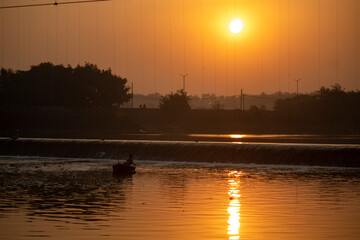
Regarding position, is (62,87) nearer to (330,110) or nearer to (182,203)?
(330,110)

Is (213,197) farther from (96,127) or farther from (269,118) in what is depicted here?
(269,118)

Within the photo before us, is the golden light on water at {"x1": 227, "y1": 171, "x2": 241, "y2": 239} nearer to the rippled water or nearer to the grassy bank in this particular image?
the rippled water

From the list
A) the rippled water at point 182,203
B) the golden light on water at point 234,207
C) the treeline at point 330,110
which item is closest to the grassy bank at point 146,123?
the treeline at point 330,110

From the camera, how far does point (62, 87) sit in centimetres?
16012

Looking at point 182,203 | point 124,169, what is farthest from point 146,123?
point 182,203

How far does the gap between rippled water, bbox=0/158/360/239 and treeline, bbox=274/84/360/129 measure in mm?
101666

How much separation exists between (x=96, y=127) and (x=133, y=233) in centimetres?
12101

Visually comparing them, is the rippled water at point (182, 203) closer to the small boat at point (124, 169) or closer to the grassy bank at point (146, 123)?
the small boat at point (124, 169)

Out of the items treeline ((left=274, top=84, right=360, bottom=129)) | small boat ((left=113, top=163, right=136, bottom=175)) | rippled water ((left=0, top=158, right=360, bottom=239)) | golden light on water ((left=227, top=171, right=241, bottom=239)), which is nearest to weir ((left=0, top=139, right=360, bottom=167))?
rippled water ((left=0, top=158, right=360, bottom=239))

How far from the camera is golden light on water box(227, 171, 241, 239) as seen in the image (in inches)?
1007

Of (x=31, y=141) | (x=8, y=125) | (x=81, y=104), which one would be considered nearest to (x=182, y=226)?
(x=31, y=141)

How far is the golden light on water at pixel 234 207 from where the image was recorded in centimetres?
2558

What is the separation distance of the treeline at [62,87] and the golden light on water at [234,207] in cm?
11460

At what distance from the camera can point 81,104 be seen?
160625 mm
